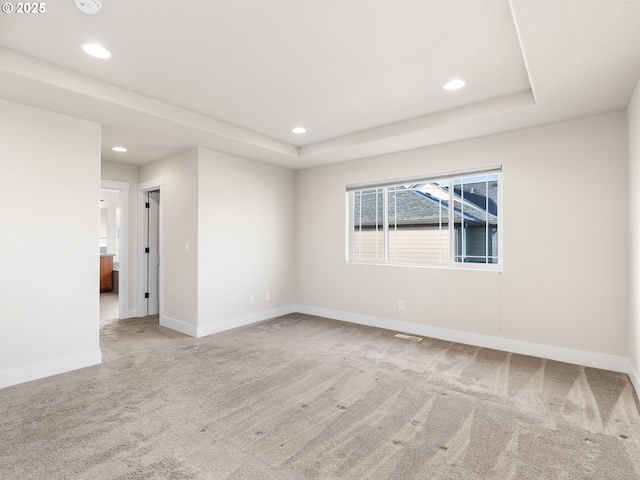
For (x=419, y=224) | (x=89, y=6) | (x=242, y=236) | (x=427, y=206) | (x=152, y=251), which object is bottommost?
(x=152, y=251)

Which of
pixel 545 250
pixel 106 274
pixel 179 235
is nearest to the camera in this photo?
pixel 545 250

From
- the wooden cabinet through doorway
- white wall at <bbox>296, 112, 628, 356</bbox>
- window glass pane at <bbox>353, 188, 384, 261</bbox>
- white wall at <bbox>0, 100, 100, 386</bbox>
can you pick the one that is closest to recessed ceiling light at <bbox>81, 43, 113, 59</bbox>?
white wall at <bbox>0, 100, 100, 386</bbox>

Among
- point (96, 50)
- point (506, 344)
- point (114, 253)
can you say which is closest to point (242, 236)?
point (96, 50)

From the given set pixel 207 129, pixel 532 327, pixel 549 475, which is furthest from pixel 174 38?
pixel 532 327

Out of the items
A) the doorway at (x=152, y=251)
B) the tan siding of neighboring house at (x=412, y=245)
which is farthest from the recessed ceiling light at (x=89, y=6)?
the tan siding of neighboring house at (x=412, y=245)

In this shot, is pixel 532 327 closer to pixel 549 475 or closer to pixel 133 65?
pixel 549 475

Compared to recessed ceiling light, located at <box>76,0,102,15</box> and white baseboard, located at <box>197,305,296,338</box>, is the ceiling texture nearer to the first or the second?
recessed ceiling light, located at <box>76,0,102,15</box>

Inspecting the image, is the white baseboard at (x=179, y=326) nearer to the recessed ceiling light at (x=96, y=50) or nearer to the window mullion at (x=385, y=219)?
the window mullion at (x=385, y=219)

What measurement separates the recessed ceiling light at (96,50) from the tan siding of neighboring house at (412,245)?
375cm

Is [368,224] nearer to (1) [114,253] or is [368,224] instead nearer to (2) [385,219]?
(2) [385,219]

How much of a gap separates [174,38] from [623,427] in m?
4.02

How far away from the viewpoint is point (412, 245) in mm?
4680

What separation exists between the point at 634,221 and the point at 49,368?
5368 millimetres

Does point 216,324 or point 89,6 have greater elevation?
point 89,6
